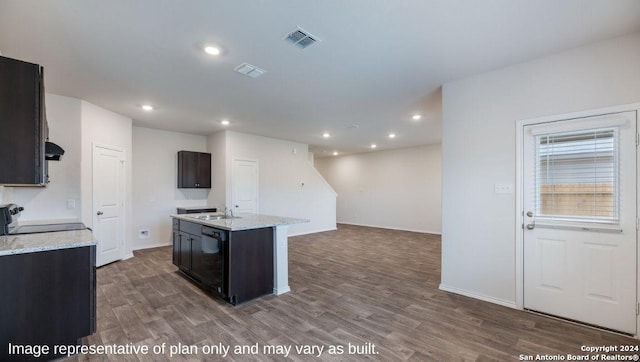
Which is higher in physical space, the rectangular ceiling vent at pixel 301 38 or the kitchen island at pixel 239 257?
the rectangular ceiling vent at pixel 301 38

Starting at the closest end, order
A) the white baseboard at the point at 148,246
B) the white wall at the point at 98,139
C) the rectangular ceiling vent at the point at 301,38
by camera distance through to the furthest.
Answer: the rectangular ceiling vent at the point at 301,38 < the white wall at the point at 98,139 < the white baseboard at the point at 148,246

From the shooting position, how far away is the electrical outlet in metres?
3.11

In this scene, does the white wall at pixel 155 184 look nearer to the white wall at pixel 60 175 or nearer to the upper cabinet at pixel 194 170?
the upper cabinet at pixel 194 170

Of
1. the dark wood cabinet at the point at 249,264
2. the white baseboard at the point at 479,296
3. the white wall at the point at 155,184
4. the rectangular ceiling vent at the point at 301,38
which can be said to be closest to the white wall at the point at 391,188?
the white baseboard at the point at 479,296

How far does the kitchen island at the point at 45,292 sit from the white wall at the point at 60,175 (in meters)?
1.94

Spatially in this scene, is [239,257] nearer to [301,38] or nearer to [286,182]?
[301,38]

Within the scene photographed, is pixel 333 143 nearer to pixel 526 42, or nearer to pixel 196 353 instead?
pixel 526 42

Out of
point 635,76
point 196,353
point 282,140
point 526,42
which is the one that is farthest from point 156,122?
point 635,76

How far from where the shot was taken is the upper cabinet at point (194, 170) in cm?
646

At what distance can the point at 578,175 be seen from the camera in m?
2.80

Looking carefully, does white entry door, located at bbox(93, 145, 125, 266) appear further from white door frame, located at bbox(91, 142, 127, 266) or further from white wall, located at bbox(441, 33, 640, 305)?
white wall, located at bbox(441, 33, 640, 305)

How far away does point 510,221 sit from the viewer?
312 centimetres

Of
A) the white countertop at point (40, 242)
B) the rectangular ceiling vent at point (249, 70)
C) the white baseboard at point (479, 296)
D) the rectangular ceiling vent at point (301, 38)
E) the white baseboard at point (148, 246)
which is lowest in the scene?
the white baseboard at point (148, 246)

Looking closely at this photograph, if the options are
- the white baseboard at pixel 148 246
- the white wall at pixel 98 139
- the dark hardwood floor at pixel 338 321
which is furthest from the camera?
the white baseboard at pixel 148 246
